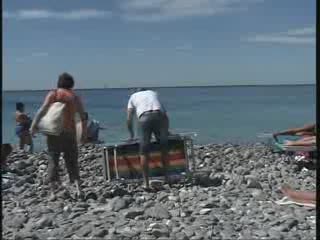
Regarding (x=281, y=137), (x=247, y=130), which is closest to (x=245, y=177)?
(x=281, y=137)

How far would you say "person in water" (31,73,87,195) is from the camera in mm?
7461

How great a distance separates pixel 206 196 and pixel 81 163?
475 centimetres

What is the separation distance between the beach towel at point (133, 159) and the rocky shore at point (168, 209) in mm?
201

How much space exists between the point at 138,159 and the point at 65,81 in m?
1.89

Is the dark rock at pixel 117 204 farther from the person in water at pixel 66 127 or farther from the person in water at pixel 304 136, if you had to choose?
the person in water at pixel 304 136

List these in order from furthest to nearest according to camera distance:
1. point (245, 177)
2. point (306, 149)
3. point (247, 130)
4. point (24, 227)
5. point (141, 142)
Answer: point (247, 130) → point (306, 149) → point (245, 177) → point (141, 142) → point (24, 227)

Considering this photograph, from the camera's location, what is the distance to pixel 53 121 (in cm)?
746

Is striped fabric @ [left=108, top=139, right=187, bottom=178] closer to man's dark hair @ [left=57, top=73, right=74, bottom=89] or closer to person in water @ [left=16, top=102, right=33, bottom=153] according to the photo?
man's dark hair @ [left=57, top=73, right=74, bottom=89]

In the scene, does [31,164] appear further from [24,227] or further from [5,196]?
[24,227]

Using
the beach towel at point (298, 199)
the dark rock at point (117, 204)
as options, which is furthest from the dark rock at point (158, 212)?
the beach towel at point (298, 199)

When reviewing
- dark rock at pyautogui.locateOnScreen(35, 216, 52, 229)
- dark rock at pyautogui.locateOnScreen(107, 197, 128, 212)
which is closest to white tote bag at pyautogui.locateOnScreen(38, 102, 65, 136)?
dark rock at pyautogui.locateOnScreen(107, 197, 128, 212)

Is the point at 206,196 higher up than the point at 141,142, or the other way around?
the point at 141,142

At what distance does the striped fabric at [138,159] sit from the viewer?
883 cm

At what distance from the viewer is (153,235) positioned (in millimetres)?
5801
